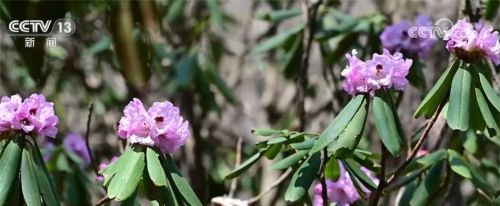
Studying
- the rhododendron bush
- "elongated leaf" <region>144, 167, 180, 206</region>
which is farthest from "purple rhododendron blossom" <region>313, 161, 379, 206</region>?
"elongated leaf" <region>144, 167, 180, 206</region>

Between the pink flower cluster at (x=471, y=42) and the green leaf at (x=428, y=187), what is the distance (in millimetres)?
410

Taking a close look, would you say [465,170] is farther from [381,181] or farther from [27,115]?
[27,115]

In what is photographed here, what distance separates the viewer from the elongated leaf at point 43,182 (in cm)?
161

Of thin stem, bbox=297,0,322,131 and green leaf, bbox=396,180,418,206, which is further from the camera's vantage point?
thin stem, bbox=297,0,322,131

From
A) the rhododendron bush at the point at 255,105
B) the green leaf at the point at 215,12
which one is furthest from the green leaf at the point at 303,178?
the green leaf at the point at 215,12

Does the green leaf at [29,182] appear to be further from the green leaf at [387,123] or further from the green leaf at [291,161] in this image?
the green leaf at [387,123]

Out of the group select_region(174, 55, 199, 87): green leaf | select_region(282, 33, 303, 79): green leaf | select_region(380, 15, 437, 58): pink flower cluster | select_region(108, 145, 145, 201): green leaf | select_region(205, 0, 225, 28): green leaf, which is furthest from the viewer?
select_region(205, 0, 225, 28): green leaf

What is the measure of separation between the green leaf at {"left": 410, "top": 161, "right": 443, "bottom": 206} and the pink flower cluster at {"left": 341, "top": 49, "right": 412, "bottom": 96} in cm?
41

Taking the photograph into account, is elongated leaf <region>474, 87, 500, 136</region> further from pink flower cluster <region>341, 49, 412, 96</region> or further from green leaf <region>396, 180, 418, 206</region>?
green leaf <region>396, 180, 418, 206</region>

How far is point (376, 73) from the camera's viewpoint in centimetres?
160

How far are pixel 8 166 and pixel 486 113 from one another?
0.77m

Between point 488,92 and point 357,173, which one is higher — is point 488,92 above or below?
above

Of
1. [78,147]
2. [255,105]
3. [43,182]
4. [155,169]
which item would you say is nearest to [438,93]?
[155,169]

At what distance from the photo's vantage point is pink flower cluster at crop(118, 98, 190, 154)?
1.58 metres
